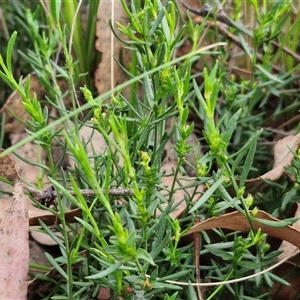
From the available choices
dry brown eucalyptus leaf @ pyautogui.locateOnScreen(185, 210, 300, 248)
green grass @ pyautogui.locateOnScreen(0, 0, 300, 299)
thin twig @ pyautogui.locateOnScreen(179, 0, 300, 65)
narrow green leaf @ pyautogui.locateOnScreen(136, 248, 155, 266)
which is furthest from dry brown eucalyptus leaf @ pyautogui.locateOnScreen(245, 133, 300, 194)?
narrow green leaf @ pyautogui.locateOnScreen(136, 248, 155, 266)

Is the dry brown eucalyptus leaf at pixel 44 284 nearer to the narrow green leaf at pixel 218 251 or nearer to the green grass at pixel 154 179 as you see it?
the green grass at pixel 154 179

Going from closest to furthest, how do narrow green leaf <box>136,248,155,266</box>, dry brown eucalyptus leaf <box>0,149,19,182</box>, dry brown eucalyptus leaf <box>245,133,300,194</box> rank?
narrow green leaf <box>136,248,155,266</box> → dry brown eucalyptus leaf <box>0,149,19,182</box> → dry brown eucalyptus leaf <box>245,133,300,194</box>

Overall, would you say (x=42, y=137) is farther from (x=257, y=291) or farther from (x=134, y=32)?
(x=257, y=291)

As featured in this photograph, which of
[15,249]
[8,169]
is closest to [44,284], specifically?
[15,249]

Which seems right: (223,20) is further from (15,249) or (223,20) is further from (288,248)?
(15,249)

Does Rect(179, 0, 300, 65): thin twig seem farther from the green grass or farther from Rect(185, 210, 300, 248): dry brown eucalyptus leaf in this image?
Rect(185, 210, 300, 248): dry brown eucalyptus leaf

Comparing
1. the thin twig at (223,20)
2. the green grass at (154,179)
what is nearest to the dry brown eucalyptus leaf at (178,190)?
the green grass at (154,179)

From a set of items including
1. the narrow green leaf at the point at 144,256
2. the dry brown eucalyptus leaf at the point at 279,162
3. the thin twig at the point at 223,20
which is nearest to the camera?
the narrow green leaf at the point at 144,256

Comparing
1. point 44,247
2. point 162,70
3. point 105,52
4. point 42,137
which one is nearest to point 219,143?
point 162,70
